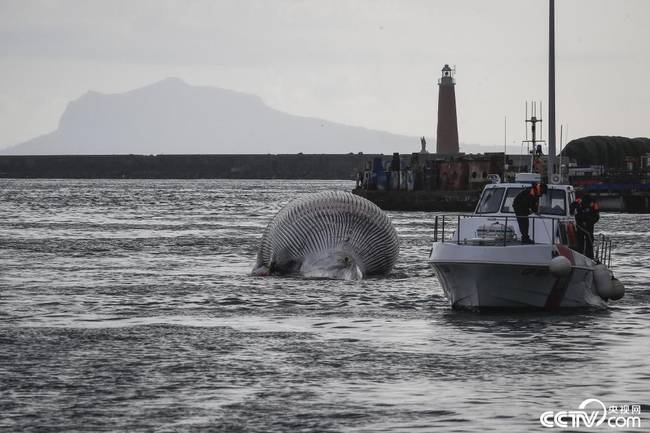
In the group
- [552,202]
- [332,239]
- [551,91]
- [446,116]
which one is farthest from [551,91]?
[446,116]

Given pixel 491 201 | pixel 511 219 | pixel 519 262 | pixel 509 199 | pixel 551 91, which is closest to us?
pixel 519 262

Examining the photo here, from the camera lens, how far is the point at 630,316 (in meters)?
25.4

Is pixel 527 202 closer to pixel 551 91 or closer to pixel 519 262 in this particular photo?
pixel 519 262

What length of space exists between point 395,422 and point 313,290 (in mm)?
14289

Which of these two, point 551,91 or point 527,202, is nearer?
point 527,202

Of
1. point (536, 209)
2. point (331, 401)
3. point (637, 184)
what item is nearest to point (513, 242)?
point (536, 209)

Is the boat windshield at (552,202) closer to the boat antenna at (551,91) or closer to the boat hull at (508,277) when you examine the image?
the boat antenna at (551,91)

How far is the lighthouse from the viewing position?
395 ft

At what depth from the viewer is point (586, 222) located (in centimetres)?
2652

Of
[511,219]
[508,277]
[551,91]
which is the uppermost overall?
[551,91]

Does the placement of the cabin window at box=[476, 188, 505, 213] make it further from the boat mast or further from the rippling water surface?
the rippling water surface

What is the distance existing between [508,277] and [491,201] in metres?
2.85

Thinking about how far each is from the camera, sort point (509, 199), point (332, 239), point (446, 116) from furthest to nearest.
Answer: point (446, 116), point (332, 239), point (509, 199)

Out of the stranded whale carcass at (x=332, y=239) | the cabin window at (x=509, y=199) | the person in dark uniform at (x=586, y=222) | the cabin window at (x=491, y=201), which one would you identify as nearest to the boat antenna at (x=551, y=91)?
the person in dark uniform at (x=586, y=222)
